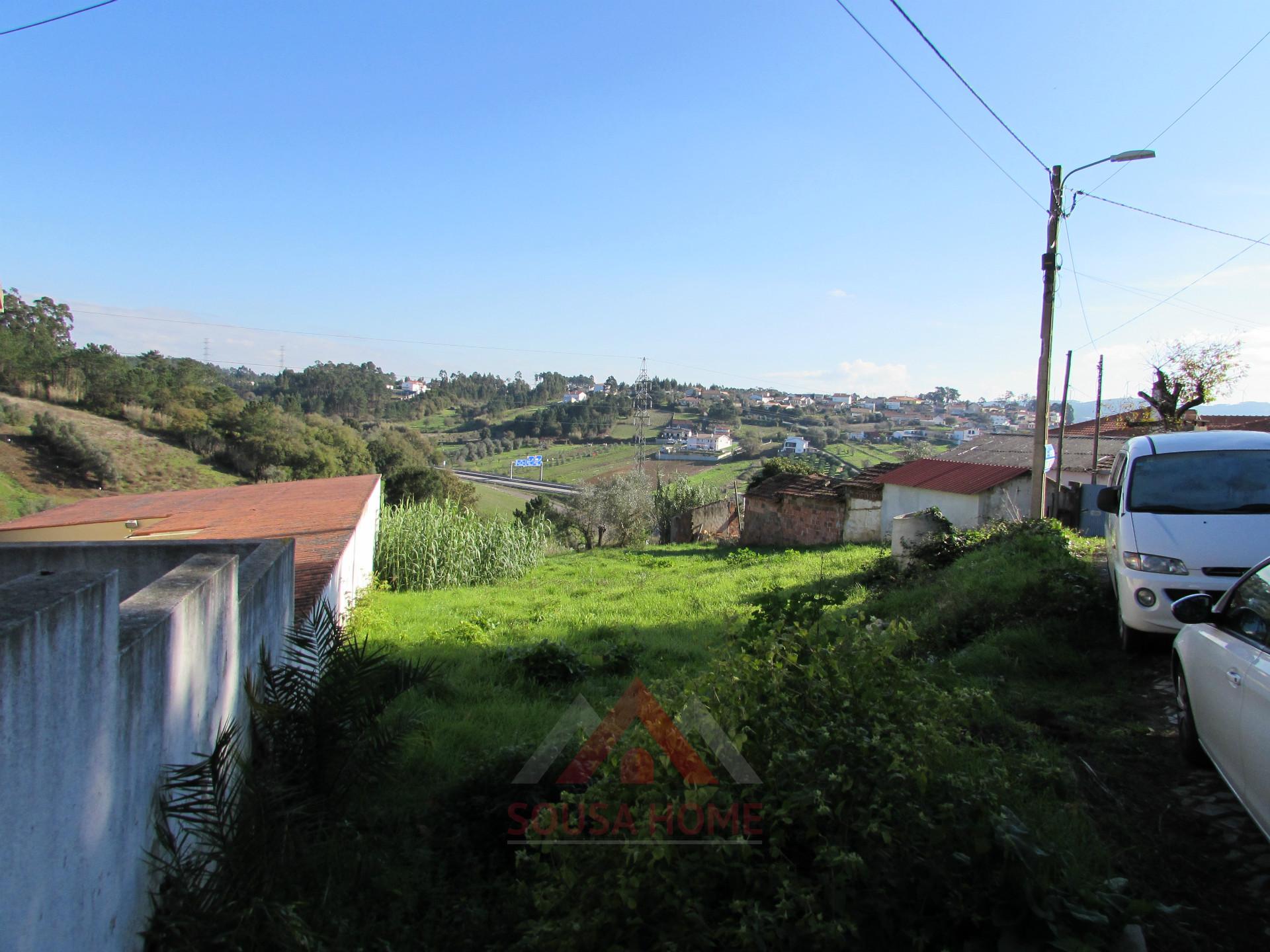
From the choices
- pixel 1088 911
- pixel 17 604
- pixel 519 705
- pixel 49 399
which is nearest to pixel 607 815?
pixel 1088 911

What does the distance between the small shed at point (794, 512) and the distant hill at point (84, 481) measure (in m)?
32.3

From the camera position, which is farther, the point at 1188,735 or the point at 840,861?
the point at 1188,735

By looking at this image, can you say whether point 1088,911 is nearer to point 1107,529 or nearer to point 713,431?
point 1107,529

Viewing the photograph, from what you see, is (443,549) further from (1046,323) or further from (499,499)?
(499,499)

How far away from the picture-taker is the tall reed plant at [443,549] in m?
16.0

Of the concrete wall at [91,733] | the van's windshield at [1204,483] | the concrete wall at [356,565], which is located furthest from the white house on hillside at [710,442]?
the concrete wall at [91,733]

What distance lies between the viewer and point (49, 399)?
53812 millimetres

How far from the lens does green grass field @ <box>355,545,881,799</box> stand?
5.54 metres

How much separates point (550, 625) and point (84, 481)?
43448mm

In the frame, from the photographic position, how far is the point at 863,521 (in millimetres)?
21516

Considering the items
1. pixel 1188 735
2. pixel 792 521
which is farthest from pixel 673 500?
pixel 1188 735

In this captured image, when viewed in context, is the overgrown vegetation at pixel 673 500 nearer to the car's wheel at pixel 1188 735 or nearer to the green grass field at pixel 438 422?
the car's wheel at pixel 1188 735

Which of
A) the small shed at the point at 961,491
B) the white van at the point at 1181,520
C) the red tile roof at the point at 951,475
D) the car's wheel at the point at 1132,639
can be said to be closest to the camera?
the white van at the point at 1181,520

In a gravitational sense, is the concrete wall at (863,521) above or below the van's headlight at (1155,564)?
below
